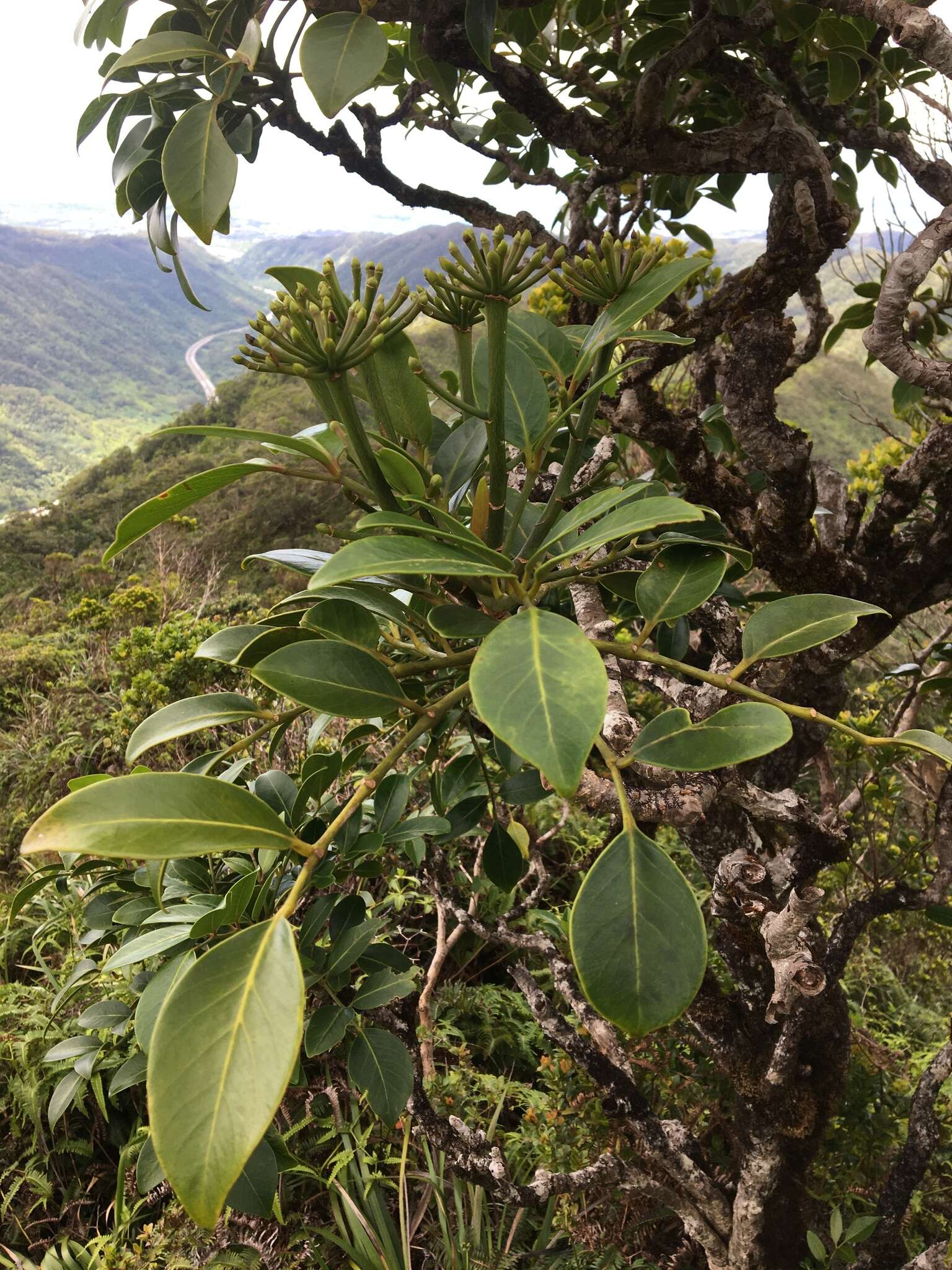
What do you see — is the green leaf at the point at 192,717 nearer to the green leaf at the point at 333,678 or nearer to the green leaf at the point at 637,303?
the green leaf at the point at 333,678

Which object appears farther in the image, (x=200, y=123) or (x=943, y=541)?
(x=943, y=541)

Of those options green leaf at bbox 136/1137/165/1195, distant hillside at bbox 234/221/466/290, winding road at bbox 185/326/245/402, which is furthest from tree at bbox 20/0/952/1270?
winding road at bbox 185/326/245/402

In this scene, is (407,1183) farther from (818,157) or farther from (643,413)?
(818,157)

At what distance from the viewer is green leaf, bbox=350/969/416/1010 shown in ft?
1.96

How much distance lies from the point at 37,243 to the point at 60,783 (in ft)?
108

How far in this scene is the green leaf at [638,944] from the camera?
0.81 ft

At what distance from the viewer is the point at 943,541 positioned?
72 cm

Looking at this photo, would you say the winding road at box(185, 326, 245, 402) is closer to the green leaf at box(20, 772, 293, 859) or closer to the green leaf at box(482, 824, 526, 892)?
the green leaf at box(482, 824, 526, 892)

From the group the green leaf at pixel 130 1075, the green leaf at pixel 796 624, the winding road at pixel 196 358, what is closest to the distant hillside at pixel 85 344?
the winding road at pixel 196 358

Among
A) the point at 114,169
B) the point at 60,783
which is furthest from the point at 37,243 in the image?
the point at 114,169

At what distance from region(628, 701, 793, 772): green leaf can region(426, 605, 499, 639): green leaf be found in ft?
0.27

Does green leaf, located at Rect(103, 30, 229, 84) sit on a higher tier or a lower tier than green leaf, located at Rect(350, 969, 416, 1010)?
higher

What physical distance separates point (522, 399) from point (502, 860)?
390 millimetres

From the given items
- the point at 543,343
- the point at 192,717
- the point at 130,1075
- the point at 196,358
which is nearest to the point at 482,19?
the point at 543,343
